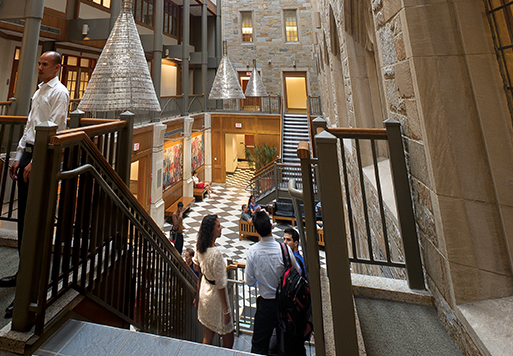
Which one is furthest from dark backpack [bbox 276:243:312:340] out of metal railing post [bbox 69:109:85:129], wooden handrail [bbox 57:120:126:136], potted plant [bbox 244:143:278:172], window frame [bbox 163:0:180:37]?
window frame [bbox 163:0:180:37]

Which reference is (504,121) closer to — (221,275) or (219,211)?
(221,275)

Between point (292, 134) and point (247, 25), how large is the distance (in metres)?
9.12

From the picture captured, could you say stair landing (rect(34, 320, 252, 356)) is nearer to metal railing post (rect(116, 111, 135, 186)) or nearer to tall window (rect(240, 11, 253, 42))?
metal railing post (rect(116, 111, 135, 186))

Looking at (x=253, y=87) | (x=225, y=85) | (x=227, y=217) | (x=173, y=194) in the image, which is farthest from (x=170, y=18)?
(x=227, y=217)

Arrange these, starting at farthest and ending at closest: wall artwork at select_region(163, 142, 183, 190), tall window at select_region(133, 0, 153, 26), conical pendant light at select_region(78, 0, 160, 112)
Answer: tall window at select_region(133, 0, 153, 26), wall artwork at select_region(163, 142, 183, 190), conical pendant light at select_region(78, 0, 160, 112)

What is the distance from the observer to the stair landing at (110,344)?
1.26 metres

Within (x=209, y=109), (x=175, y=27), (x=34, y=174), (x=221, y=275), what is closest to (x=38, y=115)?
(x=34, y=174)

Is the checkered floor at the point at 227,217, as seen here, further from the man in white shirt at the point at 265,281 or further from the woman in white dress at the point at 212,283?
the man in white shirt at the point at 265,281

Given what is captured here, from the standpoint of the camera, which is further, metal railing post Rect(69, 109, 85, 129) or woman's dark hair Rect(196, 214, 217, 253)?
woman's dark hair Rect(196, 214, 217, 253)

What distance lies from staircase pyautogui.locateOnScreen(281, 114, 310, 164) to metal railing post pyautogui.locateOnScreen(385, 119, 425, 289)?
29.8ft

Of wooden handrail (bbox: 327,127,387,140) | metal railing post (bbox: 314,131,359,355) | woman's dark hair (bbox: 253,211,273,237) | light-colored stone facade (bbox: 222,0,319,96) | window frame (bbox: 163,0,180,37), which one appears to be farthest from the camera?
light-colored stone facade (bbox: 222,0,319,96)

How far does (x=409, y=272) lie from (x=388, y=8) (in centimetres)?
171

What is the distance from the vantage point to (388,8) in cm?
169

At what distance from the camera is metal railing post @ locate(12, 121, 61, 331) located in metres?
1.24
